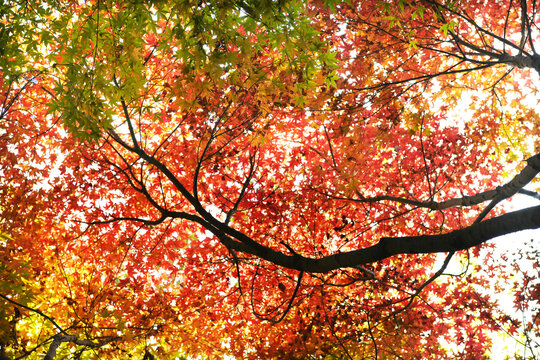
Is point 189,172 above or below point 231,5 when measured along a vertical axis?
above

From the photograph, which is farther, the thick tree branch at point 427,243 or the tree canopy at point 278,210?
the tree canopy at point 278,210

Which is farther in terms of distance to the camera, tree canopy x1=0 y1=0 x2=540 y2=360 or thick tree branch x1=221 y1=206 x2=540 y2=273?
tree canopy x1=0 y1=0 x2=540 y2=360

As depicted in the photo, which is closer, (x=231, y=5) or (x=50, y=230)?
(x=231, y=5)

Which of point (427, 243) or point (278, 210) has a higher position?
point (278, 210)

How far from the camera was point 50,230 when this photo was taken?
6703 mm

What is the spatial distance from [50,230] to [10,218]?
66 cm

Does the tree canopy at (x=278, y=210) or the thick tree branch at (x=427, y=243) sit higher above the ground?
the tree canopy at (x=278, y=210)

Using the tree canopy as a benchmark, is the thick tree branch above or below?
below

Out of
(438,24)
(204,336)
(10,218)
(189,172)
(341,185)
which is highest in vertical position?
(438,24)

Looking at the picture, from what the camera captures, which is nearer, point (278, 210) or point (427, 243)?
point (427, 243)

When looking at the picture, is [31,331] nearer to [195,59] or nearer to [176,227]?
[176,227]

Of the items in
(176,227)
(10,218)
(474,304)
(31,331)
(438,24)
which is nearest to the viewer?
(438,24)

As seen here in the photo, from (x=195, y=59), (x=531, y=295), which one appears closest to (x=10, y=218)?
(x=195, y=59)

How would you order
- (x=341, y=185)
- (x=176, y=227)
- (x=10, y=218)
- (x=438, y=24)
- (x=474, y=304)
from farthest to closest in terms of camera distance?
(x=176, y=227)
(x=474, y=304)
(x=10, y=218)
(x=438, y=24)
(x=341, y=185)
